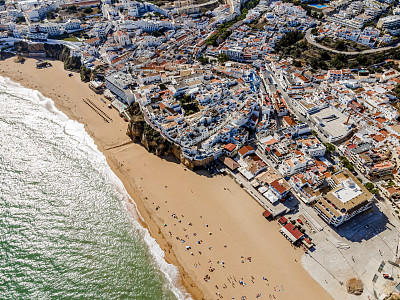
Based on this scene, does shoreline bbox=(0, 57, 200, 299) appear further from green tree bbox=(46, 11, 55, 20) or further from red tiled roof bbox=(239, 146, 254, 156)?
green tree bbox=(46, 11, 55, 20)

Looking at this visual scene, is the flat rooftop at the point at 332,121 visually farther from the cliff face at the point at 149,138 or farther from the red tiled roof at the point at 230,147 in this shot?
the cliff face at the point at 149,138

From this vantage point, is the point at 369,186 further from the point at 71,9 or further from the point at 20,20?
the point at 20,20

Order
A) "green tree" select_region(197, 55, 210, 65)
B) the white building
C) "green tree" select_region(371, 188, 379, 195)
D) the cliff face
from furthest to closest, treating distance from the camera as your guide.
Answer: "green tree" select_region(197, 55, 210, 65) → the white building → the cliff face → "green tree" select_region(371, 188, 379, 195)

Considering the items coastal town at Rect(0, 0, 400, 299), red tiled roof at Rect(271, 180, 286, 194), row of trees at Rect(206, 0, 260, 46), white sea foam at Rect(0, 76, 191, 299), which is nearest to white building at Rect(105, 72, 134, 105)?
coastal town at Rect(0, 0, 400, 299)

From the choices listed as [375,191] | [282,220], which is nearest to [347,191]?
[375,191]

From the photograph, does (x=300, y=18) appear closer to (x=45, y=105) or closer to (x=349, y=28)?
(x=349, y=28)

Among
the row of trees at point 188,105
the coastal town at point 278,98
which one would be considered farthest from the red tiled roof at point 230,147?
the row of trees at point 188,105
